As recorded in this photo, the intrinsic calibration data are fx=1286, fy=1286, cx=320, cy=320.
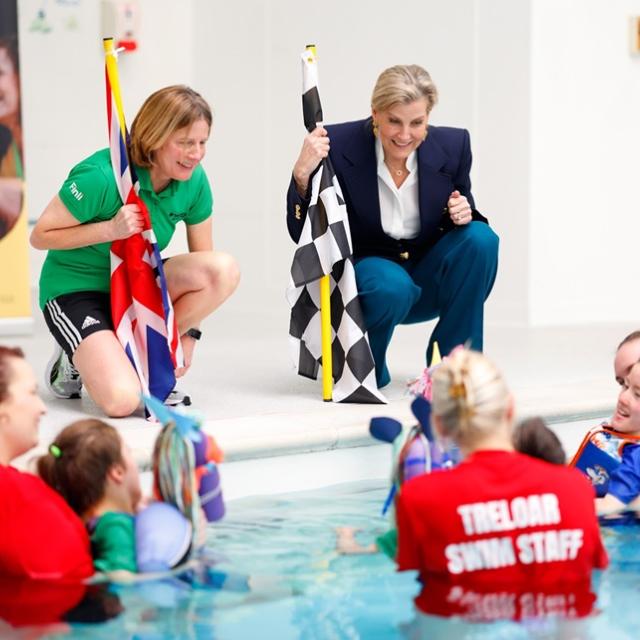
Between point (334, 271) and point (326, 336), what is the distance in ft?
0.66

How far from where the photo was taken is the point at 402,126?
372 cm

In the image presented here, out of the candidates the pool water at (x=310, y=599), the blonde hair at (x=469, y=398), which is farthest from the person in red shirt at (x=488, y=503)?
the pool water at (x=310, y=599)

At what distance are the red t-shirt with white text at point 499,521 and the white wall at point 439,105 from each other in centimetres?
408

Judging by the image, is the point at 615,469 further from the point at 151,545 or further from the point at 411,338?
the point at 411,338

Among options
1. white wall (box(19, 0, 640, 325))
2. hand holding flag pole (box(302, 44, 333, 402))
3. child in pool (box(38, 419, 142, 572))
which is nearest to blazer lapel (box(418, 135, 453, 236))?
hand holding flag pole (box(302, 44, 333, 402))

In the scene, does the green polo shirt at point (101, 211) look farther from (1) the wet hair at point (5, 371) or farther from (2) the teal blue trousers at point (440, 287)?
(1) the wet hair at point (5, 371)

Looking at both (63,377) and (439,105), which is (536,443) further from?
(439,105)

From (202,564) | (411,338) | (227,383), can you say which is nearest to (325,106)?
(411,338)

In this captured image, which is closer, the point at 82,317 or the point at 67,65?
the point at 82,317

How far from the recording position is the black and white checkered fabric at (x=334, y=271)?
12.4 feet

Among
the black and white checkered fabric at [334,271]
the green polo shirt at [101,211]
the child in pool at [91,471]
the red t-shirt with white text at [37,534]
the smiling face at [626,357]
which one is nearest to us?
the red t-shirt with white text at [37,534]

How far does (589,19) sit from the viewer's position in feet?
20.6

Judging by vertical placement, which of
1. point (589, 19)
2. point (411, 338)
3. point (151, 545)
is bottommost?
point (411, 338)

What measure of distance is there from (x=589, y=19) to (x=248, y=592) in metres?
4.62
